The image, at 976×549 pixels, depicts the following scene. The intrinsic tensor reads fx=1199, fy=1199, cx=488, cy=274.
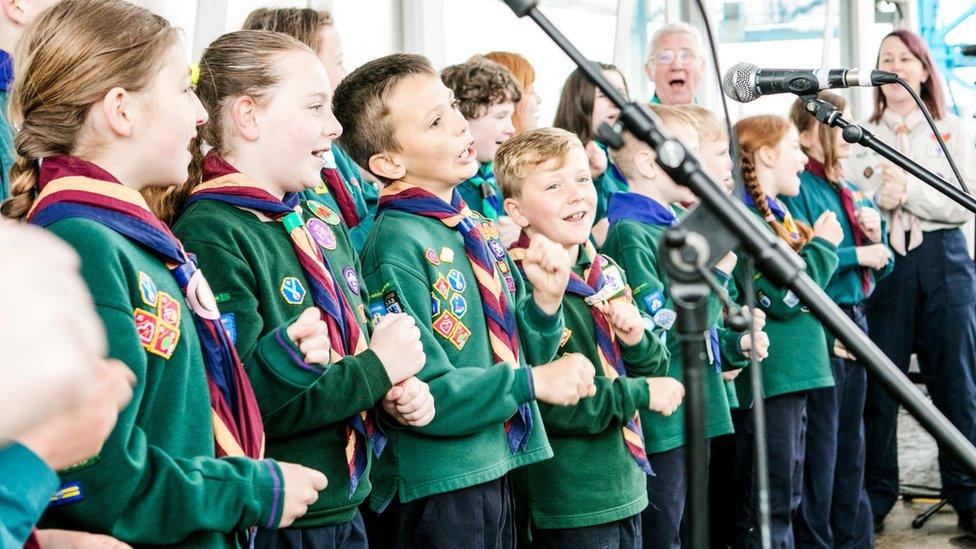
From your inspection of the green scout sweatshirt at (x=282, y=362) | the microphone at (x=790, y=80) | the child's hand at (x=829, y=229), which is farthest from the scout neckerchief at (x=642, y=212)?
the green scout sweatshirt at (x=282, y=362)

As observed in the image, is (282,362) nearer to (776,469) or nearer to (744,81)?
(744,81)

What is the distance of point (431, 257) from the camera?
244cm

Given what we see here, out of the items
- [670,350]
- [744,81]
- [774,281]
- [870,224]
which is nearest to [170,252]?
[774,281]

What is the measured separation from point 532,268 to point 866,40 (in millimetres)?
6748

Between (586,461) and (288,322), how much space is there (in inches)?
39.7

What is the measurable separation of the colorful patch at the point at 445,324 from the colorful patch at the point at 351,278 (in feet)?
0.63

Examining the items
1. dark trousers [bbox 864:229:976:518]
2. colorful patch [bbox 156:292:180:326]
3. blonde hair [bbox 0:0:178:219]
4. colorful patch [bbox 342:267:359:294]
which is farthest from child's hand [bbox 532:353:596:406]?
dark trousers [bbox 864:229:976:518]

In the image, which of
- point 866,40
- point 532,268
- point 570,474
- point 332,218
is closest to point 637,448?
point 570,474

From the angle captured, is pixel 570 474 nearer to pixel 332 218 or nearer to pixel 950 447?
pixel 332 218

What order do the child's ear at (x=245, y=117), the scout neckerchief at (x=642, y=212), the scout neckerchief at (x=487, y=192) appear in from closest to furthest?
the child's ear at (x=245, y=117)
the scout neckerchief at (x=642, y=212)
the scout neckerchief at (x=487, y=192)

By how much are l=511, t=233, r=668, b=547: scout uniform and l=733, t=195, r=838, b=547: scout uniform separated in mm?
1034

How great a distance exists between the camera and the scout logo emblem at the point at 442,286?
2.43m

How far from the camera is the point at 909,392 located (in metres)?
1.47

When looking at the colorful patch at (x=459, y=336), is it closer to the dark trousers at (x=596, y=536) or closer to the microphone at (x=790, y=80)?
the dark trousers at (x=596, y=536)
